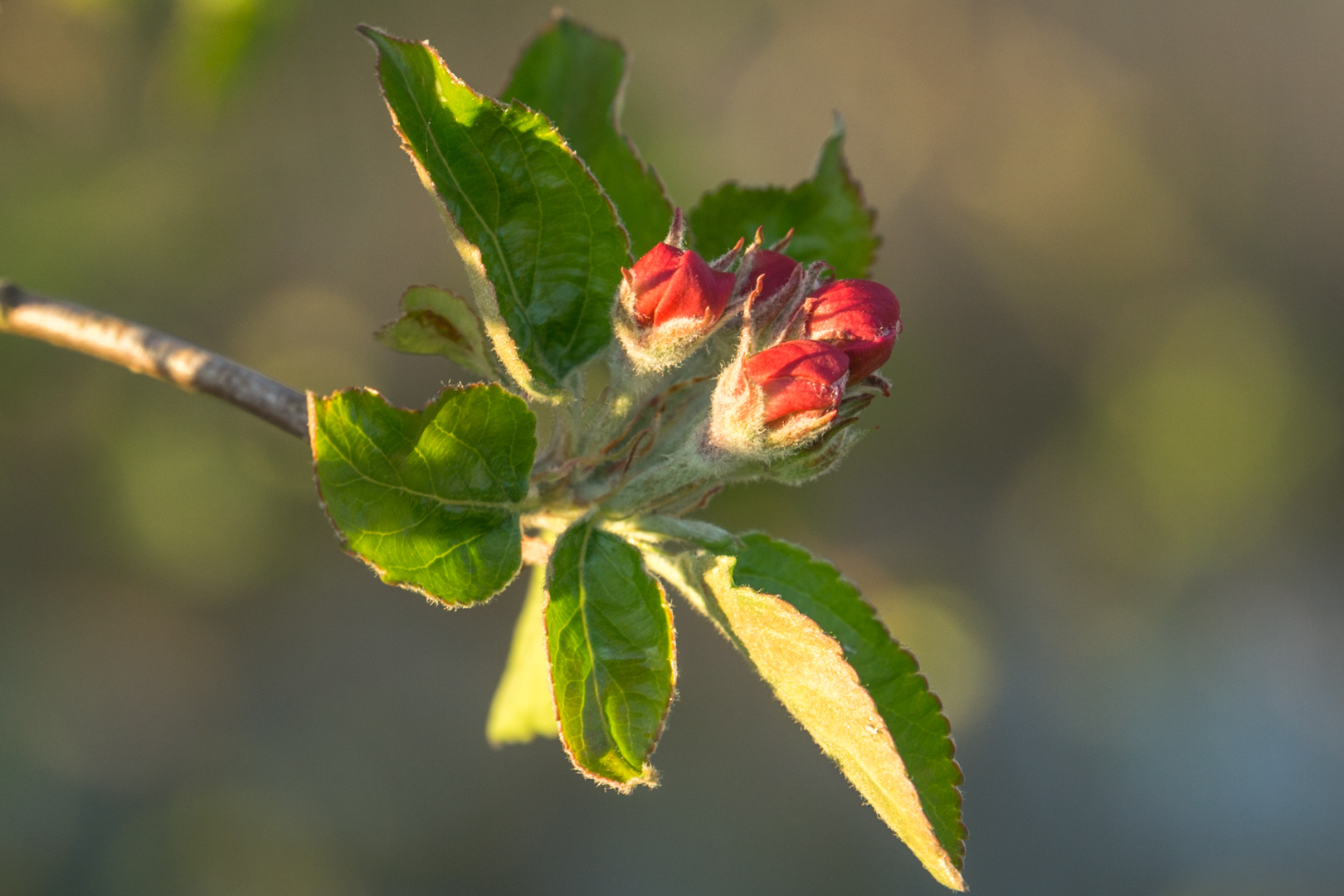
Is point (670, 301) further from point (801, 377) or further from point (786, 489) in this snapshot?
point (786, 489)

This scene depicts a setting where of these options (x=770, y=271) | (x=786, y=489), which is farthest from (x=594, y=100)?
(x=786, y=489)

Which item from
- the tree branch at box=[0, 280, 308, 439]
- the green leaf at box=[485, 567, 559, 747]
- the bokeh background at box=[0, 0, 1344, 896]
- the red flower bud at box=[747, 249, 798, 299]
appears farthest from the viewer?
the bokeh background at box=[0, 0, 1344, 896]

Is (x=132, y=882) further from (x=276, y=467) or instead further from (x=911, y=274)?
(x=911, y=274)

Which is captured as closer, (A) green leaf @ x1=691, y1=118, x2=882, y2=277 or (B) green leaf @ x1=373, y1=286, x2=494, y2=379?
(B) green leaf @ x1=373, y1=286, x2=494, y2=379

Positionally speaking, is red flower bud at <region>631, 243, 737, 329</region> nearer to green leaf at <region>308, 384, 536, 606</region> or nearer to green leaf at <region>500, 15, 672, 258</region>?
green leaf at <region>308, 384, 536, 606</region>

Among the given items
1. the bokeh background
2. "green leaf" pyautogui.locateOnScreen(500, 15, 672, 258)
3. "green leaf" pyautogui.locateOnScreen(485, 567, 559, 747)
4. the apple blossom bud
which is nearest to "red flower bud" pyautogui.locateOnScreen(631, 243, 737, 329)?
the apple blossom bud

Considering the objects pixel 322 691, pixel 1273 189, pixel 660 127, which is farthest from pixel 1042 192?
pixel 322 691
